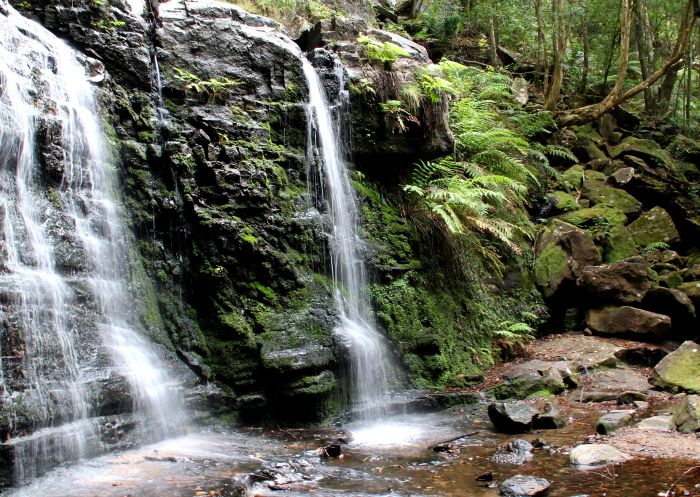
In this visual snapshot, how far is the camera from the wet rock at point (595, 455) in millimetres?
4621

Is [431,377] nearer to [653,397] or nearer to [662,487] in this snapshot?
[653,397]

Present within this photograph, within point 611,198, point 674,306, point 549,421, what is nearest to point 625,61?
point 611,198

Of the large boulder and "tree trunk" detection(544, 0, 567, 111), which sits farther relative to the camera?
"tree trunk" detection(544, 0, 567, 111)

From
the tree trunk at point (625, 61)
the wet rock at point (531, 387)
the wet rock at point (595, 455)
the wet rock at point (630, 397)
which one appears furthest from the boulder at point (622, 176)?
the wet rock at point (595, 455)

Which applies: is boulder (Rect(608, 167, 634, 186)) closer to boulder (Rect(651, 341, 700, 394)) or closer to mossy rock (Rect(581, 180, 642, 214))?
mossy rock (Rect(581, 180, 642, 214))

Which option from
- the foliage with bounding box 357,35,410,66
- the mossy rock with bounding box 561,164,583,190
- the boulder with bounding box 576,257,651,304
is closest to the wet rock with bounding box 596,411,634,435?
the boulder with bounding box 576,257,651,304

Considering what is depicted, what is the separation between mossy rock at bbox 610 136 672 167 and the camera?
14617 millimetres

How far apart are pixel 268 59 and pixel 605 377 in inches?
262

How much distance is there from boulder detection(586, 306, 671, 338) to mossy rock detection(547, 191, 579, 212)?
10.6ft

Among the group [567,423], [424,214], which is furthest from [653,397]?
[424,214]

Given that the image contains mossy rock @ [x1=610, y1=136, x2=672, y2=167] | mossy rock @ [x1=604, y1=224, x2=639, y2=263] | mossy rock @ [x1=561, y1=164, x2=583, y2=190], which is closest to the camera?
mossy rock @ [x1=604, y1=224, x2=639, y2=263]

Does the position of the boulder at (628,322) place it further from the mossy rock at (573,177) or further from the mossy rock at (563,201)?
the mossy rock at (573,177)

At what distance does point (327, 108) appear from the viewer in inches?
326

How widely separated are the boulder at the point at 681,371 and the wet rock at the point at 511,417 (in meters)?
2.38
